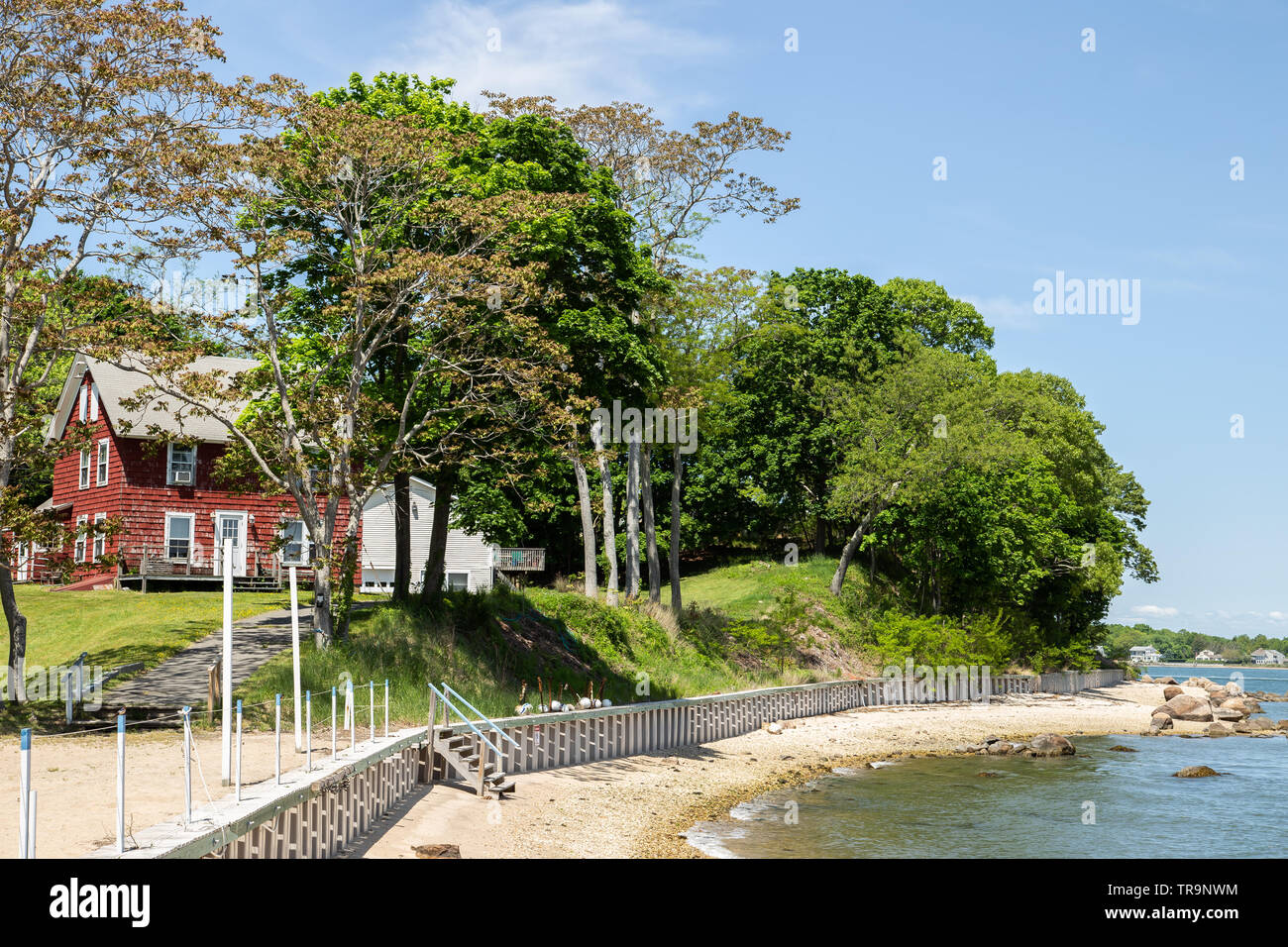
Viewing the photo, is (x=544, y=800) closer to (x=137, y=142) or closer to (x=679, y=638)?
(x=137, y=142)

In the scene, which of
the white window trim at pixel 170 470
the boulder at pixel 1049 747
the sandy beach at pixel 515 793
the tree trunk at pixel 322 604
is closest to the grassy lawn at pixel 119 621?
the tree trunk at pixel 322 604

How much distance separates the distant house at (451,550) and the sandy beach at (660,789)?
19.2 meters

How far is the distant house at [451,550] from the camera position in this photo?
54969mm

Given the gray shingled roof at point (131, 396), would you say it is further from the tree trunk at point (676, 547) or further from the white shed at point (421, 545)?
the tree trunk at point (676, 547)

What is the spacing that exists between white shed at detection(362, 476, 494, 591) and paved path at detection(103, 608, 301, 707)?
67.2 ft

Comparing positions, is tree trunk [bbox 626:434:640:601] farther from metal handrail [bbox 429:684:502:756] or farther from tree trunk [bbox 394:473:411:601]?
metal handrail [bbox 429:684:502:756]

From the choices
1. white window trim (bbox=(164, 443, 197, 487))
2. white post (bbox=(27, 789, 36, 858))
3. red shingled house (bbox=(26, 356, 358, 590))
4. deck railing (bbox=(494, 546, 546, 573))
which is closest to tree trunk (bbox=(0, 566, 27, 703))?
white post (bbox=(27, 789, 36, 858))

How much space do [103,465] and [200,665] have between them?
76.8 ft

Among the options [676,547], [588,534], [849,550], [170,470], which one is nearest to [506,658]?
[588,534]

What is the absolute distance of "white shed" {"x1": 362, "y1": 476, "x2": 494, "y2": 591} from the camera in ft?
180

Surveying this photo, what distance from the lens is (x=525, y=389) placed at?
29.8 meters

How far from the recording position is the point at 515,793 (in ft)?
76.3
